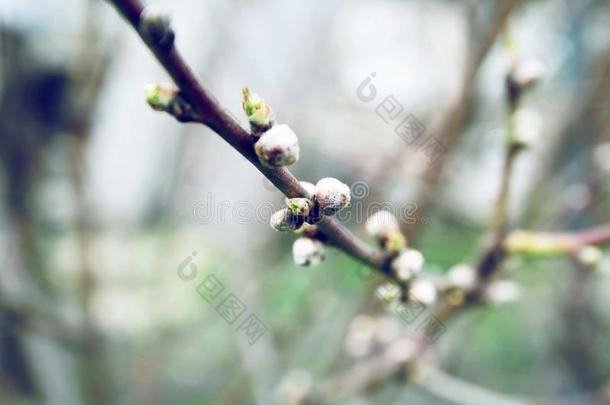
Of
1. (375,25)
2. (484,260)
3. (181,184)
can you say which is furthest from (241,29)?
(484,260)

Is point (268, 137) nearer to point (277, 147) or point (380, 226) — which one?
point (277, 147)

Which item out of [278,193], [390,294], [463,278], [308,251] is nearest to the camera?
[308,251]

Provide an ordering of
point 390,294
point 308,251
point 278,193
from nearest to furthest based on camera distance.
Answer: point 308,251
point 390,294
point 278,193

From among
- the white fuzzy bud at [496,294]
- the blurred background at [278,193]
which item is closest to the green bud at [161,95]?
the blurred background at [278,193]

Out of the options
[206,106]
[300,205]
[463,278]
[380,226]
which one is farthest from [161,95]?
[463,278]

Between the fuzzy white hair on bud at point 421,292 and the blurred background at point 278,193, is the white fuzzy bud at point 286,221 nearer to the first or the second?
the fuzzy white hair on bud at point 421,292

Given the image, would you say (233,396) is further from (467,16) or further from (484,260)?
(467,16)

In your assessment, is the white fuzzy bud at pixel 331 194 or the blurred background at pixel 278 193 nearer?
the white fuzzy bud at pixel 331 194
